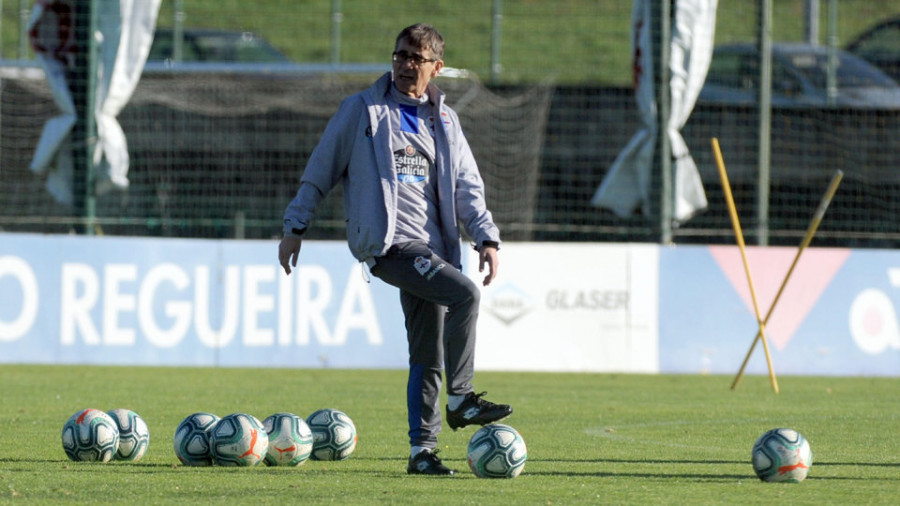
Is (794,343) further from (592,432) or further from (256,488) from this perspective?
(256,488)

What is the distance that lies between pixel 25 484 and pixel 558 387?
693 cm

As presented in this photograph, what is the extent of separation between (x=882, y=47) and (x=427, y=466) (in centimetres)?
1415

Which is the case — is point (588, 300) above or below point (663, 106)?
below

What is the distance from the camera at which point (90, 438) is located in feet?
22.7

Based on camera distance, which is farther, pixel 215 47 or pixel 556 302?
pixel 215 47

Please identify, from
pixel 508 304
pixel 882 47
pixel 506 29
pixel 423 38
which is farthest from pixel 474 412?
pixel 506 29

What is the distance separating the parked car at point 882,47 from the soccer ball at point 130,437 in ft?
40.5

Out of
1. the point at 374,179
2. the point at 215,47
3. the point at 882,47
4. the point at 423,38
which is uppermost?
the point at 882,47

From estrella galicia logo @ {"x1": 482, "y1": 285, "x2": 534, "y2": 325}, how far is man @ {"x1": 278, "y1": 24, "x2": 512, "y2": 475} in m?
7.39

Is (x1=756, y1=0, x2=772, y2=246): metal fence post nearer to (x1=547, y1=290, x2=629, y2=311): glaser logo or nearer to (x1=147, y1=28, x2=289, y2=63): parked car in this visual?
(x1=547, y1=290, x2=629, y2=311): glaser logo

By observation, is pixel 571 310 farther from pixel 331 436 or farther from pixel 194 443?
pixel 194 443

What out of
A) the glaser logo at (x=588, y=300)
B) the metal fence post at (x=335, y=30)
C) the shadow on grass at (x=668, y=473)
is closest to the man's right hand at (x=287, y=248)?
the shadow on grass at (x=668, y=473)

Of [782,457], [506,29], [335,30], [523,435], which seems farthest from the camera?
[335,30]

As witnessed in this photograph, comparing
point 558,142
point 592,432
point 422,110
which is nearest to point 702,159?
point 558,142
